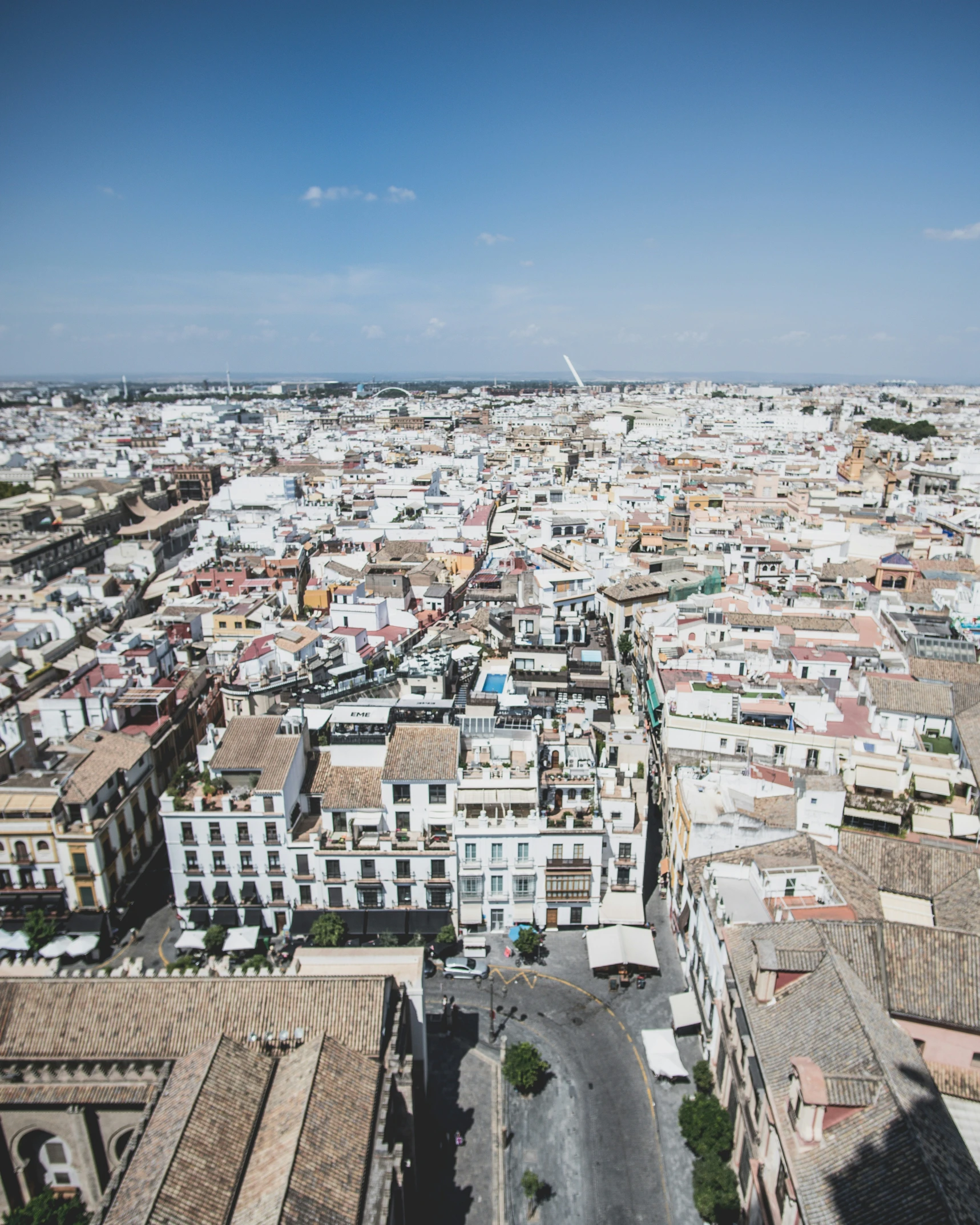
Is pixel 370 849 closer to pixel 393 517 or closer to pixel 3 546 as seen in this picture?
pixel 393 517

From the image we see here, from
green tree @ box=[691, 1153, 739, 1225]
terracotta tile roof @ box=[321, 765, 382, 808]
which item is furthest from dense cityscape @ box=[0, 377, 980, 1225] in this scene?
terracotta tile roof @ box=[321, 765, 382, 808]

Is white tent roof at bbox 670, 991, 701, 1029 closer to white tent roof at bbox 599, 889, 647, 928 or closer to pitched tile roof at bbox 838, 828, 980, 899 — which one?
white tent roof at bbox 599, 889, 647, 928

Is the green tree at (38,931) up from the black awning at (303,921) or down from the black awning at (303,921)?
up

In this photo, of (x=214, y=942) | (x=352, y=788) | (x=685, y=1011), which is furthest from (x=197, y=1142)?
(x=685, y=1011)

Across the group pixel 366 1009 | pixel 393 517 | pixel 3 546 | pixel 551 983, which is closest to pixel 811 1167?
pixel 366 1009

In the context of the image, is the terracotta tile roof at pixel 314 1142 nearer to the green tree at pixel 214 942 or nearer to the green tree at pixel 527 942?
the green tree at pixel 527 942

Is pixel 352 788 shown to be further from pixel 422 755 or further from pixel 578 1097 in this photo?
pixel 578 1097

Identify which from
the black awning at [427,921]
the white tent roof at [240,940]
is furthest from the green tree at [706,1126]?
the white tent roof at [240,940]
